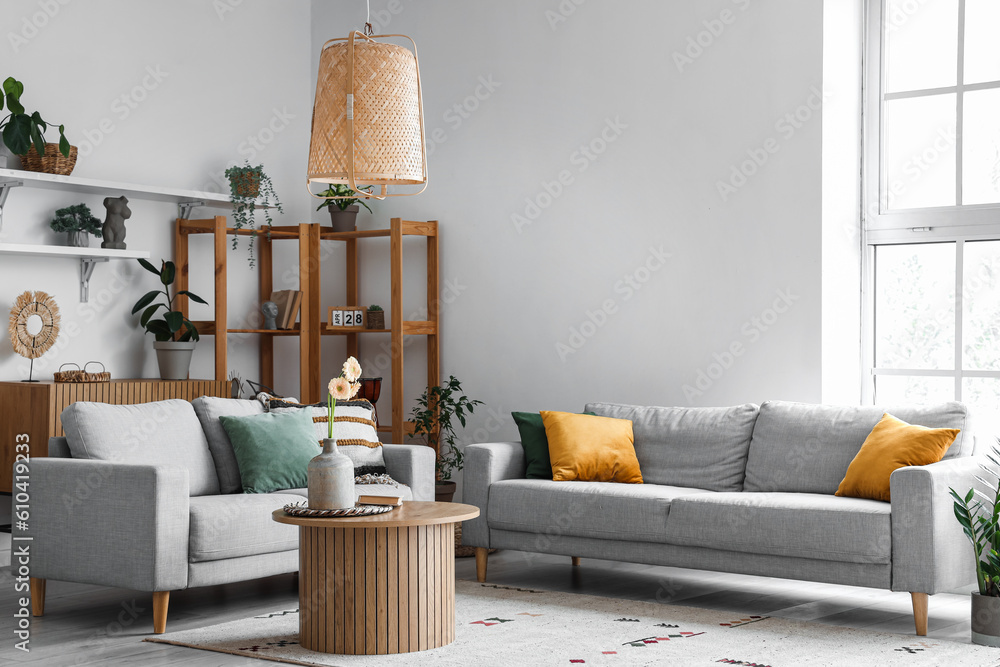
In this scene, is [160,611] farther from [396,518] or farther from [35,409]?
[35,409]

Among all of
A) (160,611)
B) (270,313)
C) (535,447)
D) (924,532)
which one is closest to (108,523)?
(160,611)

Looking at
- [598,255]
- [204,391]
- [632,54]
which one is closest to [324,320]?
[204,391]

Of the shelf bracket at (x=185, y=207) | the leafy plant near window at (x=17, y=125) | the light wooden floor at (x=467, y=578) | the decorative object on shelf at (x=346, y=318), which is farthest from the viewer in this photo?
the decorative object on shelf at (x=346, y=318)

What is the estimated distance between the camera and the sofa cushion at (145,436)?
13.9 feet

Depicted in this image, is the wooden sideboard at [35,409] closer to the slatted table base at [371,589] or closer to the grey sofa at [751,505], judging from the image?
the grey sofa at [751,505]

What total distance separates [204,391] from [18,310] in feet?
3.28

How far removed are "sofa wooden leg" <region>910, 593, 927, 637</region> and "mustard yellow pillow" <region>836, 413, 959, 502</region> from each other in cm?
40

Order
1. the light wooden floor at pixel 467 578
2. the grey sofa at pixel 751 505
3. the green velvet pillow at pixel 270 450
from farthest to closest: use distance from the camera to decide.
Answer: the green velvet pillow at pixel 270 450 → the grey sofa at pixel 751 505 → the light wooden floor at pixel 467 578

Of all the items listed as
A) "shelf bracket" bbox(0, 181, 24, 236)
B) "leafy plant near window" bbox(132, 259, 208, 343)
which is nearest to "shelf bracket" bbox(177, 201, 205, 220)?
"leafy plant near window" bbox(132, 259, 208, 343)

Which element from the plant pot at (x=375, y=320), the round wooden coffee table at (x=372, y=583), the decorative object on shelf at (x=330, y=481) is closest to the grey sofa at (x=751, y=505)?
the round wooden coffee table at (x=372, y=583)

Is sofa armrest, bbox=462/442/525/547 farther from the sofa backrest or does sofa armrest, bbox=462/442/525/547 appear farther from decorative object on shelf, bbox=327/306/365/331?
decorative object on shelf, bbox=327/306/365/331

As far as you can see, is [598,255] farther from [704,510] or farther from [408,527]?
[408,527]

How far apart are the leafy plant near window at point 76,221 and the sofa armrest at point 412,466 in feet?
6.30

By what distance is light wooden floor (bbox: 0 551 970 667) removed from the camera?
3631mm
